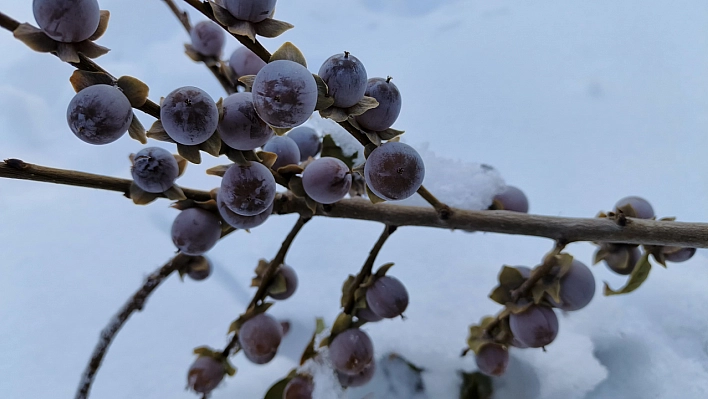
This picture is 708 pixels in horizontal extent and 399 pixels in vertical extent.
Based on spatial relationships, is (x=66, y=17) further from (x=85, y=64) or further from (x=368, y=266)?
(x=368, y=266)

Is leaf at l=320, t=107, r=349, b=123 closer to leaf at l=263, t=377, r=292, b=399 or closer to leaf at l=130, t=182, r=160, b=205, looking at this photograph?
leaf at l=130, t=182, r=160, b=205

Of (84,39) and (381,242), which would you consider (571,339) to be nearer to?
(381,242)

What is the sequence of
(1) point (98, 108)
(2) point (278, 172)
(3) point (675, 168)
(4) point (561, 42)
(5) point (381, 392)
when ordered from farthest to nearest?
(4) point (561, 42)
(3) point (675, 168)
(5) point (381, 392)
(2) point (278, 172)
(1) point (98, 108)

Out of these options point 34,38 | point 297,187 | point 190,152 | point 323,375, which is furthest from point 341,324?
point 34,38

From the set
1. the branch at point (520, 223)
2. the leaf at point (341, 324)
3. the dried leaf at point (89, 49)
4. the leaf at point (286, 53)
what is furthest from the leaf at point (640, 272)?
the dried leaf at point (89, 49)

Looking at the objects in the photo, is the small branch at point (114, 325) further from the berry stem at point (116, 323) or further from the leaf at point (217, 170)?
the leaf at point (217, 170)

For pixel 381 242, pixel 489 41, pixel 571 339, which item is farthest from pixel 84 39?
pixel 489 41

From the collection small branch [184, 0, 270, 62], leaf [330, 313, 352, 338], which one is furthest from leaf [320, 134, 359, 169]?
small branch [184, 0, 270, 62]
